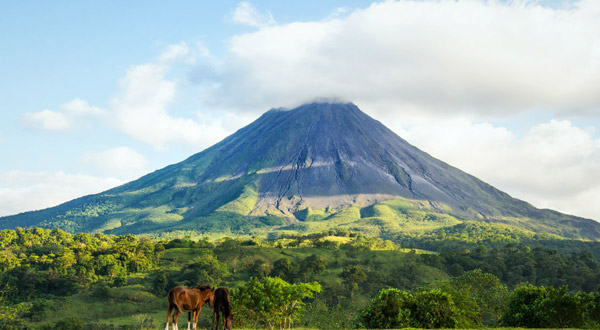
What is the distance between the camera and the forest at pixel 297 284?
2728 cm

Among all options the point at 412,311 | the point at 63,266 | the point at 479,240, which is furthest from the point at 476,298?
the point at 479,240

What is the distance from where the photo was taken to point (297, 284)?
4788 cm

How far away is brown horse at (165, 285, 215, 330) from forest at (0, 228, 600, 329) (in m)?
7.26

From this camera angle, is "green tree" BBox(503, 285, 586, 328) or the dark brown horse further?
"green tree" BBox(503, 285, 586, 328)

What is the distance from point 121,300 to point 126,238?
41.0 meters

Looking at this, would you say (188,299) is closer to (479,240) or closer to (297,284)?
(297,284)

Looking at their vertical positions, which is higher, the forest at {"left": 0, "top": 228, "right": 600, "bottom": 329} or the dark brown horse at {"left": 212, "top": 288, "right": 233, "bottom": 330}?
the dark brown horse at {"left": 212, "top": 288, "right": 233, "bottom": 330}

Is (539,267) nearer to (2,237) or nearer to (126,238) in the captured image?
(126,238)

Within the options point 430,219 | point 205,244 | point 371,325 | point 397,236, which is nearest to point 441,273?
point 205,244

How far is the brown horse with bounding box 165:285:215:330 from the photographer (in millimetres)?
13672

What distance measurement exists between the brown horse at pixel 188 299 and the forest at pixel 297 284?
726cm

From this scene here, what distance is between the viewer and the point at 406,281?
80.9 m

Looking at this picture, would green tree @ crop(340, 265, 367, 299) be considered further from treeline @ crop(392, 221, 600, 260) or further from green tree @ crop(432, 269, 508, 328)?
treeline @ crop(392, 221, 600, 260)

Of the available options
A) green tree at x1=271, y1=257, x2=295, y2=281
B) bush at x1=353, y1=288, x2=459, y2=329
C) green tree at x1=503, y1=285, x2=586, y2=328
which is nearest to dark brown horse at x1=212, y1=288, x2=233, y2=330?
bush at x1=353, y1=288, x2=459, y2=329
